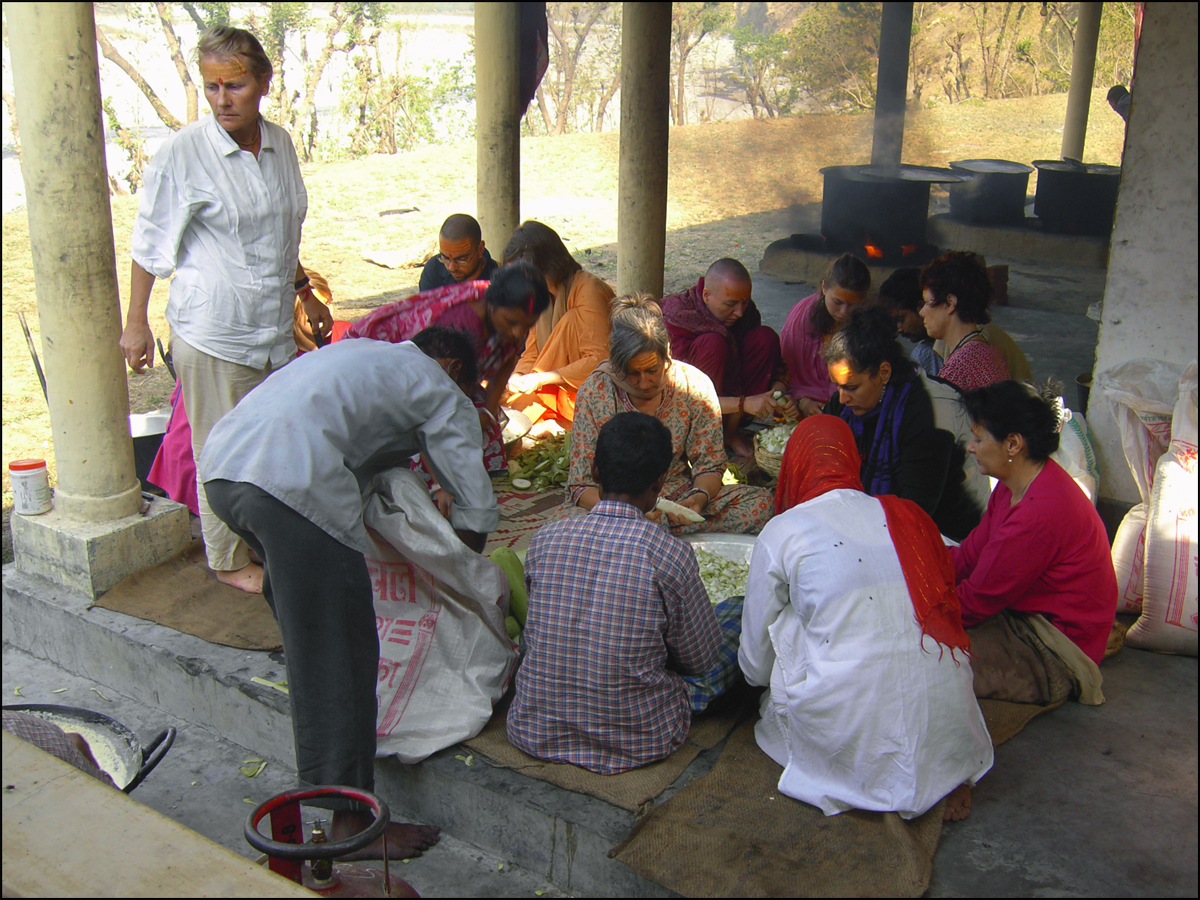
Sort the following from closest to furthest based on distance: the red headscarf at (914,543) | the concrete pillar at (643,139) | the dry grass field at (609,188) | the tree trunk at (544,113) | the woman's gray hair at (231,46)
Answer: the red headscarf at (914,543) < the woman's gray hair at (231,46) < the concrete pillar at (643,139) < the dry grass field at (609,188) < the tree trunk at (544,113)

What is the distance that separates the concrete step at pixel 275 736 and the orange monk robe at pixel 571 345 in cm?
233

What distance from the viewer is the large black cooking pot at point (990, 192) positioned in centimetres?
1000

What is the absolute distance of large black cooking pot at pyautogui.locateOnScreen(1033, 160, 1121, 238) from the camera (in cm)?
966

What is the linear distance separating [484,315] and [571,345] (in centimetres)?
170

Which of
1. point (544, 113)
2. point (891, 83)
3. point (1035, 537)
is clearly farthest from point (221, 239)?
point (544, 113)

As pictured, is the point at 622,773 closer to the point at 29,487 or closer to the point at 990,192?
the point at 29,487

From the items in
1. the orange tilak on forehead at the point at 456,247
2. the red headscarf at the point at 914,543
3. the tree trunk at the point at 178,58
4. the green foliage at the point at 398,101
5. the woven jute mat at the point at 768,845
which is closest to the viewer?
the woven jute mat at the point at 768,845

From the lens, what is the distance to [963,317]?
13.6ft

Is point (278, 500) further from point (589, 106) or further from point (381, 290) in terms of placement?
point (589, 106)

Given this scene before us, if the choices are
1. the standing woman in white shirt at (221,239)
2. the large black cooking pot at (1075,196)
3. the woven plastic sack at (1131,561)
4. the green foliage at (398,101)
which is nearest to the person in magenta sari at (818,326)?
the woven plastic sack at (1131,561)

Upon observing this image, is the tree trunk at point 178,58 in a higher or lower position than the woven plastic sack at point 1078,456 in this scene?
→ higher

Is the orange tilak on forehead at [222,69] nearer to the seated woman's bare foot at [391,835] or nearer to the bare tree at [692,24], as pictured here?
the seated woman's bare foot at [391,835]

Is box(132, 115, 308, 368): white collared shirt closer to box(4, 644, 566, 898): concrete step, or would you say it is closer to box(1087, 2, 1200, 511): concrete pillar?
box(4, 644, 566, 898): concrete step

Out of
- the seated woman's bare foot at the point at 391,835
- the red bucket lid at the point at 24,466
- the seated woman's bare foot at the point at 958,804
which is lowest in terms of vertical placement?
the seated woman's bare foot at the point at 391,835
